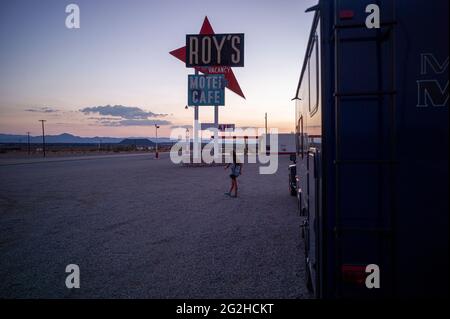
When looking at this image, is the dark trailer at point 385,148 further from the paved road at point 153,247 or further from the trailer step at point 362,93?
the paved road at point 153,247

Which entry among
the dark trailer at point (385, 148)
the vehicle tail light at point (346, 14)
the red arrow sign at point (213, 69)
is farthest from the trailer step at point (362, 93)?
the red arrow sign at point (213, 69)

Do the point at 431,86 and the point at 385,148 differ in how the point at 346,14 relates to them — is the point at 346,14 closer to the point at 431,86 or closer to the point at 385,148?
the point at 431,86

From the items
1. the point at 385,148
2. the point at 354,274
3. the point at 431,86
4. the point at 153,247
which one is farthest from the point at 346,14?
the point at 153,247

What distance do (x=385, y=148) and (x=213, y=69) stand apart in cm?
2550

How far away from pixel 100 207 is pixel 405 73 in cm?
1038

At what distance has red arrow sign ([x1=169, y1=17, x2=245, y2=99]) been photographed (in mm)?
24062

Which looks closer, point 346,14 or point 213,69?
point 346,14

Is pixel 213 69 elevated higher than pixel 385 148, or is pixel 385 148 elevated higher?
pixel 213 69

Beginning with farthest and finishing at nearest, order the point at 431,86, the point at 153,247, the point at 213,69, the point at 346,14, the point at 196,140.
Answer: the point at 196,140 → the point at 213,69 → the point at 153,247 → the point at 346,14 → the point at 431,86

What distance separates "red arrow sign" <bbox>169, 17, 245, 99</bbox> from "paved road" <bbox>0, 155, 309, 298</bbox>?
1674 centimetres

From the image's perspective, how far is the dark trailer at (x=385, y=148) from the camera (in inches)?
95.4

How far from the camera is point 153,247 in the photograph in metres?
6.30

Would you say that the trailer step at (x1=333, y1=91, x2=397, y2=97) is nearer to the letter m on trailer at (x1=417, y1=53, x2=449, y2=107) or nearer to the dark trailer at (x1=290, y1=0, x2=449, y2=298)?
the dark trailer at (x1=290, y1=0, x2=449, y2=298)

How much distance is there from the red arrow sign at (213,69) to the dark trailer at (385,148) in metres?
23.7
